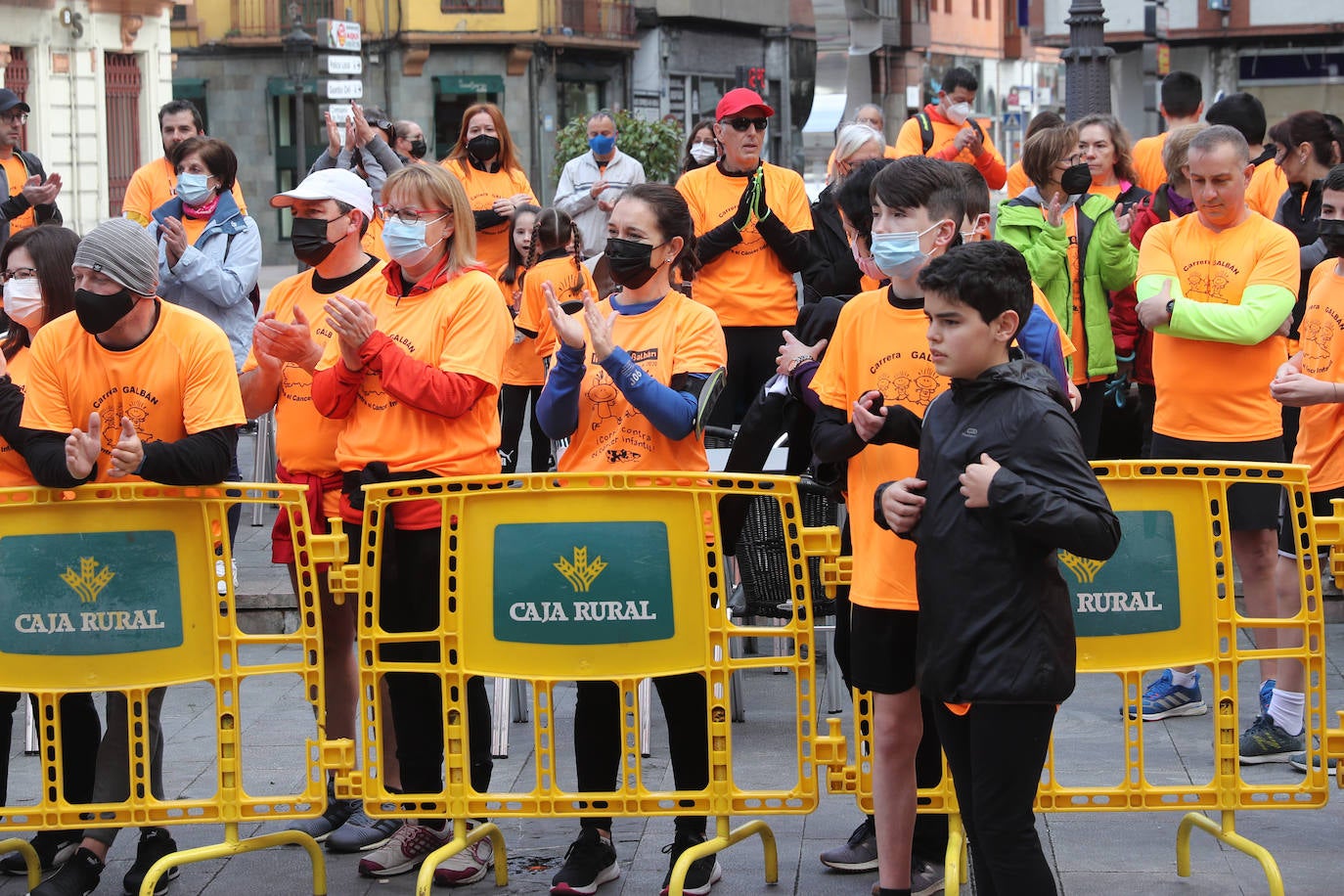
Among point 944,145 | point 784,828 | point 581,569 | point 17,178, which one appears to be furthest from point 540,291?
point 581,569

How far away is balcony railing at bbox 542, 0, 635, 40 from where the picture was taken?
140 ft

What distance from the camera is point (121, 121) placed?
3041 centimetres

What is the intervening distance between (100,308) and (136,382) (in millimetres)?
248

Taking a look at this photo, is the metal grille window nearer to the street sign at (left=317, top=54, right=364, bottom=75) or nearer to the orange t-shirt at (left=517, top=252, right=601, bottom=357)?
the street sign at (left=317, top=54, right=364, bottom=75)

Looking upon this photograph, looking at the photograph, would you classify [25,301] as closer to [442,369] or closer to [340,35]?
[442,369]

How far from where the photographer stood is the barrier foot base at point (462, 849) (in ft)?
16.4

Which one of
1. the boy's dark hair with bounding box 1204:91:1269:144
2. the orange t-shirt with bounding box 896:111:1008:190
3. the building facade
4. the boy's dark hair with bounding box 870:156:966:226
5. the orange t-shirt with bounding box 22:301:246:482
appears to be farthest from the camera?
the building facade

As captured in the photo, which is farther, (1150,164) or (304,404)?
(1150,164)

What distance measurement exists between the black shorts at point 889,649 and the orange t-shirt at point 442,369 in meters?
1.41

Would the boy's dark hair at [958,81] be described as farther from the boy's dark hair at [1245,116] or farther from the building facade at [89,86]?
the building facade at [89,86]

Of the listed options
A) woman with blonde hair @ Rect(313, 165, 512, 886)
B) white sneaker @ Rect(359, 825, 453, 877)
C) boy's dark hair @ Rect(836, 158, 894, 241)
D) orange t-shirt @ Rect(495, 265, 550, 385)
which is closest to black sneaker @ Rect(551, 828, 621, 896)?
woman with blonde hair @ Rect(313, 165, 512, 886)

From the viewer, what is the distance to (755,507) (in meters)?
7.01

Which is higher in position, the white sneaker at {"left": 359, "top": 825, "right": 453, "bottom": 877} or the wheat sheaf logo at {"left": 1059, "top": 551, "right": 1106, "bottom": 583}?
the wheat sheaf logo at {"left": 1059, "top": 551, "right": 1106, "bottom": 583}

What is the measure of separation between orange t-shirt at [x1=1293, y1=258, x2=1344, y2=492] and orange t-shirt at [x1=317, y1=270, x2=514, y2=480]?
2673 mm
